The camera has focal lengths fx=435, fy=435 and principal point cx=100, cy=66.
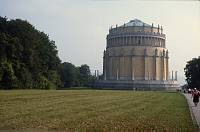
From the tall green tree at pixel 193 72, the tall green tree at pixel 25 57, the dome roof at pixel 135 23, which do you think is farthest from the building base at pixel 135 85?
the tall green tree at pixel 25 57

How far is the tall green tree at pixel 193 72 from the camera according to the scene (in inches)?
3646

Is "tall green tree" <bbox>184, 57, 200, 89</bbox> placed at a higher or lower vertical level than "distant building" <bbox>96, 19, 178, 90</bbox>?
lower

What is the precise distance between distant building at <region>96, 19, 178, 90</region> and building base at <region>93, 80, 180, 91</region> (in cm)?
837

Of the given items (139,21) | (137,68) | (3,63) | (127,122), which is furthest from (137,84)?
(127,122)

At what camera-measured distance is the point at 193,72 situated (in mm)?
94938

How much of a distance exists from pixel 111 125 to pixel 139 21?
128m

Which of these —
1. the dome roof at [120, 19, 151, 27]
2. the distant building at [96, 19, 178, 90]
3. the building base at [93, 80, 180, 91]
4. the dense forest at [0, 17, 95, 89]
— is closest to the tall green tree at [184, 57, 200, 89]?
the building base at [93, 80, 180, 91]

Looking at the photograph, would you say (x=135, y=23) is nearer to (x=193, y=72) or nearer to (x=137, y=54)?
(x=137, y=54)

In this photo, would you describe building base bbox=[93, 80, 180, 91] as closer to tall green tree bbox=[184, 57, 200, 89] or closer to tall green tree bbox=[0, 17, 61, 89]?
tall green tree bbox=[184, 57, 200, 89]

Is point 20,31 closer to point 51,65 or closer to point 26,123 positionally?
Result: point 51,65

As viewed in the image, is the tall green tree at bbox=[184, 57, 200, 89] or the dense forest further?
the tall green tree at bbox=[184, 57, 200, 89]

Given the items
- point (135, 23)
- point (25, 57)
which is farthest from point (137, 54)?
point (25, 57)

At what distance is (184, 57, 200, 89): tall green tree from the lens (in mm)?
92600

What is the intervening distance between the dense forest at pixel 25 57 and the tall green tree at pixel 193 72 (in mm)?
30348
